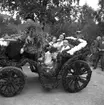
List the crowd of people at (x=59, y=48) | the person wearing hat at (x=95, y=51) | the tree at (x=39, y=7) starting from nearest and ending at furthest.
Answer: the crowd of people at (x=59, y=48), the person wearing hat at (x=95, y=51), the tree at (x=39, y=7)

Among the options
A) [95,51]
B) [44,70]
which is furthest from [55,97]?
Result: [95,51]

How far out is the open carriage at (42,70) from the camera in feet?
13.9

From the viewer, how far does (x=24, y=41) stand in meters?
4.50

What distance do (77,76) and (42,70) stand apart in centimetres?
94

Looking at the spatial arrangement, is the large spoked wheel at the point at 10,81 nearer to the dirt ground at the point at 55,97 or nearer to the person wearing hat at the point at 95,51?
the dirt ground at the point at 55,97

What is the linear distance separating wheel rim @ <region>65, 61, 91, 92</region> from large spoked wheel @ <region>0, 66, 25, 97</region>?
1.22 m

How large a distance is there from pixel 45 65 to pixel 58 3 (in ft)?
19.0

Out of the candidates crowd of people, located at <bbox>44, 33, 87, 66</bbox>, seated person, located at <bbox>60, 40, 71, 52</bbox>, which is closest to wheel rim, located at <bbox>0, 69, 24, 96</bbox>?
crowd of people, located at <bbox>44, 33, 87, 66</bbox>

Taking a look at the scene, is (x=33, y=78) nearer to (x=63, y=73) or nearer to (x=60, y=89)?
(x=60, y=89)

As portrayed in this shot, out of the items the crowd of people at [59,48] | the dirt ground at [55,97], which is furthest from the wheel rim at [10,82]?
the crowd of people at [59,48]

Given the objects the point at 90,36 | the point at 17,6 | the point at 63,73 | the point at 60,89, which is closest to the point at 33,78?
the point at 60,89

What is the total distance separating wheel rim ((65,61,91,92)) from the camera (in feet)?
15.3

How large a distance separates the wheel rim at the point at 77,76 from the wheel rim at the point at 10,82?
1.24 meters

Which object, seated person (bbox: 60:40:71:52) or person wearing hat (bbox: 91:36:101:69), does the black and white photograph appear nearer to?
seated person (bbox: 60:40:71:52)
